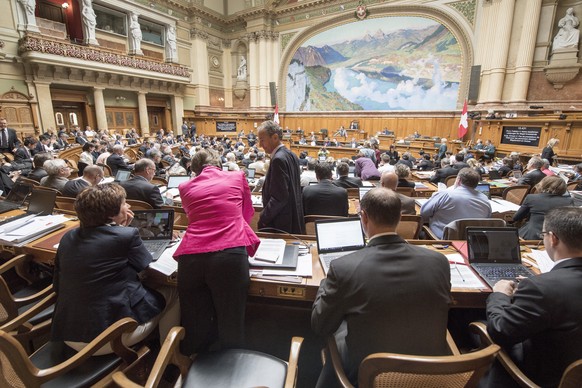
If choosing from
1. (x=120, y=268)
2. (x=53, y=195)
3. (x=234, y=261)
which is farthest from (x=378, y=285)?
(x=53, y=195)

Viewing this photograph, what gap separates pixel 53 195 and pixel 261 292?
8.37ft

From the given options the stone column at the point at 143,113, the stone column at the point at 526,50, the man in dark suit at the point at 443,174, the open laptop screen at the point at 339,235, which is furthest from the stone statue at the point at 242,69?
the open laptop screen at the point at 339,235

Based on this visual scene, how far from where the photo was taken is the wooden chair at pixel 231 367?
1.42m

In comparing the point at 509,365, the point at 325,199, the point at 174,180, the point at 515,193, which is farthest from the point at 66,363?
the point at 515,193

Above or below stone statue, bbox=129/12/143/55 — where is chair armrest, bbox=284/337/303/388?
below

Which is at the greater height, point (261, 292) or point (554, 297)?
point (554, 297)

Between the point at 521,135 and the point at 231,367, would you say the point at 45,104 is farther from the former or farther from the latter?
the point at 521,135

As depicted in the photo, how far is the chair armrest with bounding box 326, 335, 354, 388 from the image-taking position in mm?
1330

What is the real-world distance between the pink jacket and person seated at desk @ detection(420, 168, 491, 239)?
225 cm

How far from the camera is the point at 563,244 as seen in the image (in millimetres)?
1411

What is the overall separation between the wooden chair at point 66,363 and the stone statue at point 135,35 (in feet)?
56.5

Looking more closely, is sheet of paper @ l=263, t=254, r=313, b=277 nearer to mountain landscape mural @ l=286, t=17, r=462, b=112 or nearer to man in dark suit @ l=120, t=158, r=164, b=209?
man in dark suit @ l=120, t=158, r=164, b=209

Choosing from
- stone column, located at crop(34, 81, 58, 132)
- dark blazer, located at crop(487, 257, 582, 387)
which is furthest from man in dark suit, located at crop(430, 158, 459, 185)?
stone column, located at crop(34, 81, 58, 132)

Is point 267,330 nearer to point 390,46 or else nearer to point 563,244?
point 563,244
